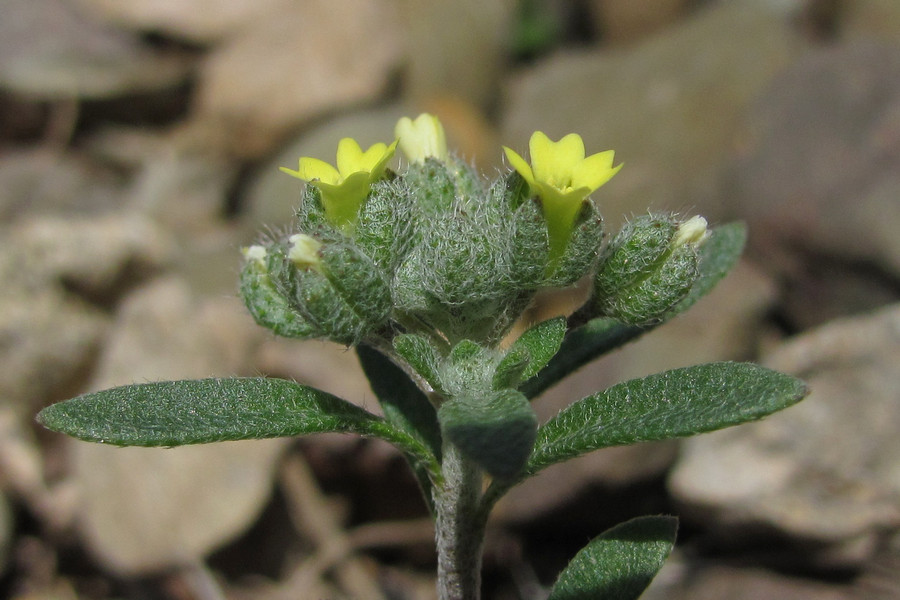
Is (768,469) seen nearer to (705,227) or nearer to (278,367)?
(705,227)

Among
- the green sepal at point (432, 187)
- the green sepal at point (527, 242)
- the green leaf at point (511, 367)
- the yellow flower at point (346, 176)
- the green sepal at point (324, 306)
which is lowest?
the green leaf at point (511, 367)

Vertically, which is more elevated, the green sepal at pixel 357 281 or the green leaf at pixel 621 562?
the green sepal at pixel 357 281

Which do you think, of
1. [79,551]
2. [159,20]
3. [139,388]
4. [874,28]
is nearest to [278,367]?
[79,551]

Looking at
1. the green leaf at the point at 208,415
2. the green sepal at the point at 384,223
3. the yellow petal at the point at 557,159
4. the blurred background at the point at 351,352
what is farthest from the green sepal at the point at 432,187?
the blurred background at the point at 351,352

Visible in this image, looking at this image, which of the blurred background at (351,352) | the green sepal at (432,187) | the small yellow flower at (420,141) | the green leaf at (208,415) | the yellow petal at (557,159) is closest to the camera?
the green leaf at (208,415)

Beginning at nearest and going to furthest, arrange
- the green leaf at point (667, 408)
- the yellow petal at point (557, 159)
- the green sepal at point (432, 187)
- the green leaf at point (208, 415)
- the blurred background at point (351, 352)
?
the green leaf at point (667, 408)
the green leaf at point (208, 415)
the yellow petal at point (557, 159)
the green sepal at point (432, 187)
the blurred background at point (351, 352)

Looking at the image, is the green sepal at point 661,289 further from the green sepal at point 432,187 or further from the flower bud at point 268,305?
the flower bud at point 268,305

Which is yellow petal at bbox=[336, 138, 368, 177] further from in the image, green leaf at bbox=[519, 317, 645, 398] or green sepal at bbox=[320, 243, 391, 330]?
green leaf at bbox=[519, 317, 645, 398]

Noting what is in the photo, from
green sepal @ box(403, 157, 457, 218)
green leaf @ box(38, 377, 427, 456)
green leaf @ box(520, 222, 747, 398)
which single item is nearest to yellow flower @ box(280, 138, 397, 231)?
green sepal @ box(403, 157, 457, 218)
